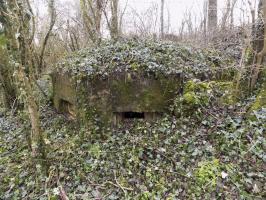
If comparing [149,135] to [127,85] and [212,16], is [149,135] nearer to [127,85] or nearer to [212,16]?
[127,85]

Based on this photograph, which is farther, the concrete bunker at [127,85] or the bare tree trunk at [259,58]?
the concrete bunker at [127,85]

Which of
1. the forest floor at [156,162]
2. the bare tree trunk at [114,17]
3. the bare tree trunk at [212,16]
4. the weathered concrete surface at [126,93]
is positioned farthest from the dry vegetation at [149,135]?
the bare tree trunk at [212,16]

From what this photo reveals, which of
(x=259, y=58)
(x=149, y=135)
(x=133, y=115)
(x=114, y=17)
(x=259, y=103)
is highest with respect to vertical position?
(x=114, y=17)

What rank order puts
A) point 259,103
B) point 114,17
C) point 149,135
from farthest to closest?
point 114,17 → point 149,135 → point 259,103

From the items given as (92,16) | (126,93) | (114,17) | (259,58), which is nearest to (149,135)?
(126,93)

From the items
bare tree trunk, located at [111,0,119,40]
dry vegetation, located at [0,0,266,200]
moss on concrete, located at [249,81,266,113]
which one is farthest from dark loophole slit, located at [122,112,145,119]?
bare tree trunk, located at [111,0,119,40]

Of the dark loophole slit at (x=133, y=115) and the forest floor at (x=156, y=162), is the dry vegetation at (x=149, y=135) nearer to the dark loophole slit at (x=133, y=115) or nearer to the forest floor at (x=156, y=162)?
the forest floor at (x=156, y=162)

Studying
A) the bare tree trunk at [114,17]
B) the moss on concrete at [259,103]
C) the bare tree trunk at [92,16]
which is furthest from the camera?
the bare tree trunk at [114,17]

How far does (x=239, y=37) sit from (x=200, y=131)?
14.0 feet

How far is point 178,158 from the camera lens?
3.96 metres

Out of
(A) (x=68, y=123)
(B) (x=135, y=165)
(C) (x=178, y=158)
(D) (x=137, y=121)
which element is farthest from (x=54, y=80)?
(C) (x=178, y=158)

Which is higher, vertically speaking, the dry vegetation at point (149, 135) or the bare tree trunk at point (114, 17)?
the bare tree trunk at point (114, 17)

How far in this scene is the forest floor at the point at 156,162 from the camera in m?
3.44

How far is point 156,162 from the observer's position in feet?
13.1
